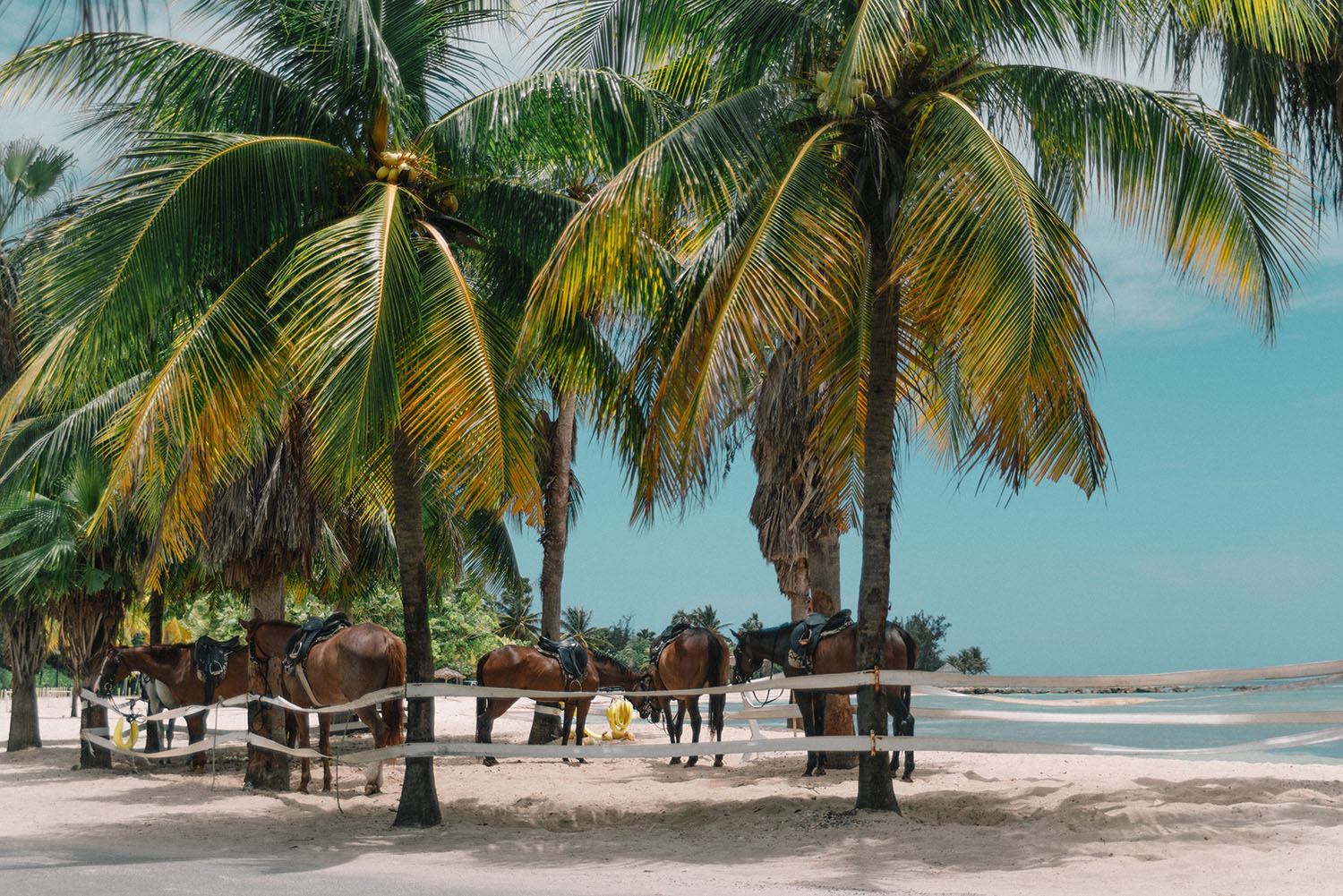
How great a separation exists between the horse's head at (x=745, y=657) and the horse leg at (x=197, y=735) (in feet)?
25.2

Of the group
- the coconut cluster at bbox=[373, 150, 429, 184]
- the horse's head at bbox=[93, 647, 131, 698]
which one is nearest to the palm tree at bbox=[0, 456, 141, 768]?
the horse's head at bbox=[93, 647, 131, 698]

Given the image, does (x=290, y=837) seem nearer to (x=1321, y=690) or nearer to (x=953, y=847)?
(x=953, y=847)

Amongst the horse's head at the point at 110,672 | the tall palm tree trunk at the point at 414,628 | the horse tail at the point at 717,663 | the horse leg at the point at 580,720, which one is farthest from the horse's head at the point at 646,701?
the tall palm tree trunk at the point at 414,628

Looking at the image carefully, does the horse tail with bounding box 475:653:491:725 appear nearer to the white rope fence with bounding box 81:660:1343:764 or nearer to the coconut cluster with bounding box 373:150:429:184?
the white rope fence with bounding box 81:660:1343:764

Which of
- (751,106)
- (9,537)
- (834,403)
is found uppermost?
(751,106)

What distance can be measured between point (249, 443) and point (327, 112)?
3.77 metres

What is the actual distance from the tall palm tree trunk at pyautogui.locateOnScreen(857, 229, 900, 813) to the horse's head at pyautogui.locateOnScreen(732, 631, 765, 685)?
220 inches

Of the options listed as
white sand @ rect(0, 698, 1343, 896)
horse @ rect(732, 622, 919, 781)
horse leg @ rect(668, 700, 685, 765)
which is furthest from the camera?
horse leg @ rect(668, 700, 685, 765)

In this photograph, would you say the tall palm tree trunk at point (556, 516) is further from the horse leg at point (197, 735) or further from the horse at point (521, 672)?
the horse leg at point (197, 735)

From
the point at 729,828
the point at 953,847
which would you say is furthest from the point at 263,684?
the point at 953,847

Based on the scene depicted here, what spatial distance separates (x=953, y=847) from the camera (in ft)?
29.2

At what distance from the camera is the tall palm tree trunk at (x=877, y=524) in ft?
33.6

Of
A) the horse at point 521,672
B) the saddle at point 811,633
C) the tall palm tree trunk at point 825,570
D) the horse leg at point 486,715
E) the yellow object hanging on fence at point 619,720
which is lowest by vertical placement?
the yellow object hanging on fence at point 619,720

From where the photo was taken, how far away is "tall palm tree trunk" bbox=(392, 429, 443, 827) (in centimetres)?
1084
